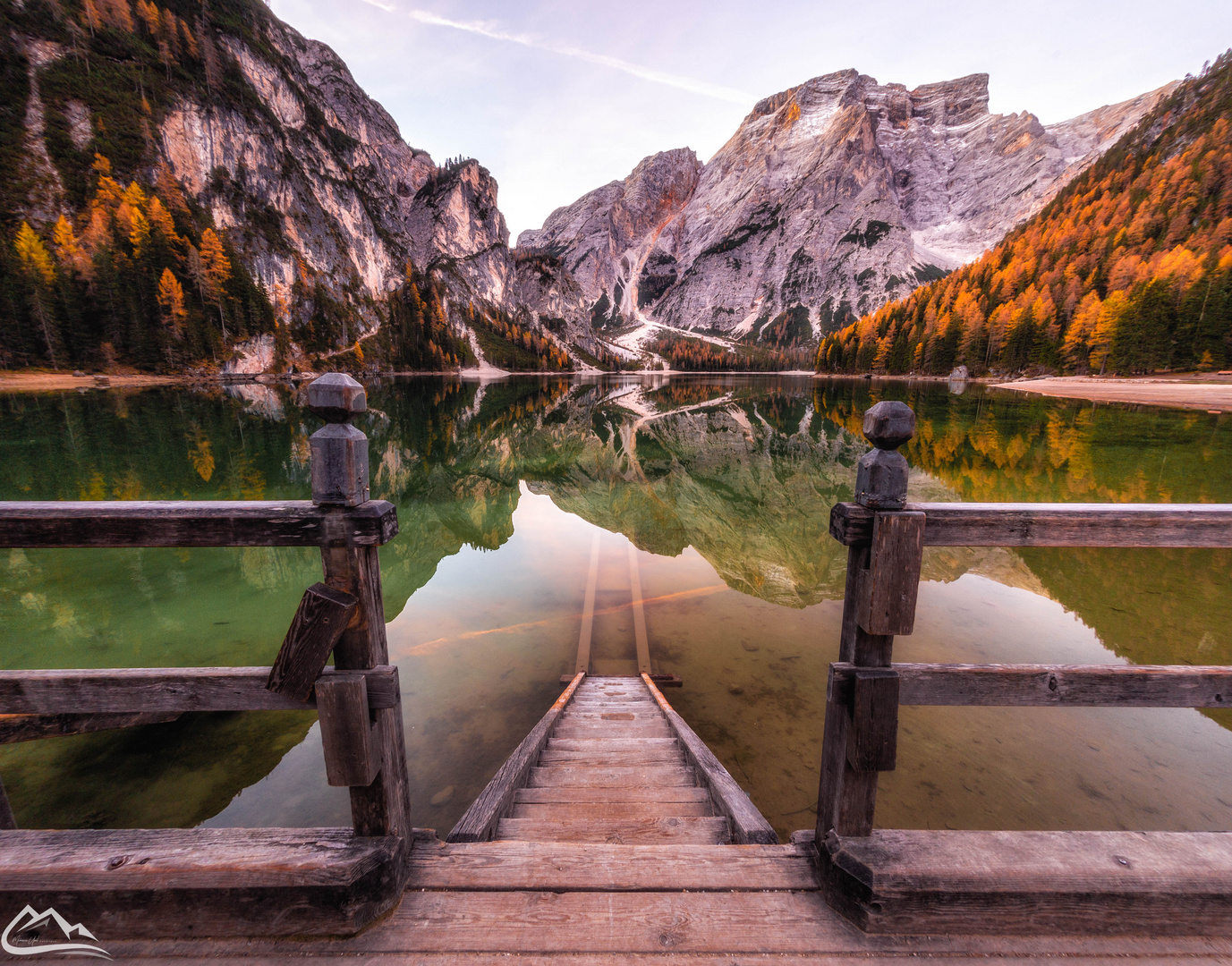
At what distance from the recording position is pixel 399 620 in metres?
10.8

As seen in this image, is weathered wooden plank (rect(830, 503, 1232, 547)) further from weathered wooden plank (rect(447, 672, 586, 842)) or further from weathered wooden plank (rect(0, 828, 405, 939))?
weathered wooden plank (rect(0, 828, 405, 939))

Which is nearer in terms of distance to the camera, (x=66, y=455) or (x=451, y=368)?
(x=66, y=455)

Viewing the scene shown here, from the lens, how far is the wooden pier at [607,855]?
8.30 ft

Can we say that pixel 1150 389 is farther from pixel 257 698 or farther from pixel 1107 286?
pixel 257 698

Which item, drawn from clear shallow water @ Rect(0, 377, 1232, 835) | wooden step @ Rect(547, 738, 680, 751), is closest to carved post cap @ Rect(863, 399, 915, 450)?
wooden step @ Rect(547, 738, 680, 751)

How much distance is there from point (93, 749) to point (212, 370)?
10633 cm

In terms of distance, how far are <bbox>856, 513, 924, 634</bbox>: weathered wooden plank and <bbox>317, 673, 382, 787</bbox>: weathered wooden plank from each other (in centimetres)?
282

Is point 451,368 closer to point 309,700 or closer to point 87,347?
point 87,347

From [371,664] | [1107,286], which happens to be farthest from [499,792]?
[1107,286]

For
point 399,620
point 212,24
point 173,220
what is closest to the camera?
point 399,620

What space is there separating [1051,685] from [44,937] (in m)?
5.53

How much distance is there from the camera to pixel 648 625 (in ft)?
34.6

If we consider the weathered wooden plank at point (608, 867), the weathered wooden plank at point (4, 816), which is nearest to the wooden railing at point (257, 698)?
the weathered wooden plank at point (608, 867)

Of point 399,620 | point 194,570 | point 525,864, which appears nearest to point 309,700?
point 525,864
